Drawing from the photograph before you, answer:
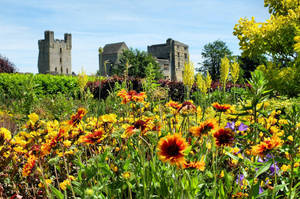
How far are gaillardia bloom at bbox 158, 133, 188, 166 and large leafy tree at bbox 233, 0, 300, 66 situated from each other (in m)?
5.23

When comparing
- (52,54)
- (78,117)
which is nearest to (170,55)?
(52,54)

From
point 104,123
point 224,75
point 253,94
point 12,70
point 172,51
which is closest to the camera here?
point 253,94

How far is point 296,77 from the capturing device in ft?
17.1

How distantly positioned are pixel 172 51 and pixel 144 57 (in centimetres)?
1786

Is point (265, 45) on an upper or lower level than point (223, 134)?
upper

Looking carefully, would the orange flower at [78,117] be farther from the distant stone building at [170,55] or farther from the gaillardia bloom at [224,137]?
the distant stone building at [170,55]

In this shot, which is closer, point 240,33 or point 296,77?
point 296,77

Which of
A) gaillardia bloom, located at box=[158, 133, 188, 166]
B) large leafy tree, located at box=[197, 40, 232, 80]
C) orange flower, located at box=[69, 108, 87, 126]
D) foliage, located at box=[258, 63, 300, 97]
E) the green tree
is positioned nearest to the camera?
gaillardia bloom, located at box=[158, 133, 188, 166]

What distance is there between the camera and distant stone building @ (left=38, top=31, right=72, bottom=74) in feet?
151

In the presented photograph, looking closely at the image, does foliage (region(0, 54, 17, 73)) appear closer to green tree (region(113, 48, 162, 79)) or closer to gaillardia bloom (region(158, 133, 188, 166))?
green tree (region(113, 48, 162, 79))

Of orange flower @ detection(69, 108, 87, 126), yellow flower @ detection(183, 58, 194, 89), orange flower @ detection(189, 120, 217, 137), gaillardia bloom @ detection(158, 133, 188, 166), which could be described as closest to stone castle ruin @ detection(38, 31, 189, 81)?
yellow flower @ detection(183, 58, 194, 89)

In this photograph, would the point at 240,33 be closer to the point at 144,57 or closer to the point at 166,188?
the point at 166,188

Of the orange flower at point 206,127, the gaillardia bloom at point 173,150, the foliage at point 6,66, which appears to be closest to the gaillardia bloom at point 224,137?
the orange flower at point 206,127

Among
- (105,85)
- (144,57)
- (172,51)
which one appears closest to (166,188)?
(105,85)
